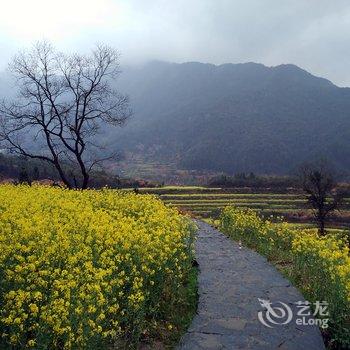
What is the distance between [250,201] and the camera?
53.7 m

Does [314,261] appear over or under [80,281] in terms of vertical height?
under

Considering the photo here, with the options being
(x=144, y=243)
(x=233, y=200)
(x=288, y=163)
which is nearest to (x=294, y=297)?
(x=144, y=243)

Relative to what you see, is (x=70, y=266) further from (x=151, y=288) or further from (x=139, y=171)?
(x=139, y=171)

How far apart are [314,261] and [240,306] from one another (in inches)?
103

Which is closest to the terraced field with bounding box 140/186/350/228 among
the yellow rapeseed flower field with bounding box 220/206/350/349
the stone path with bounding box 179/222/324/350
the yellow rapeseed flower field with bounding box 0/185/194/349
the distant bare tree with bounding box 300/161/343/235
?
the distant bare tree with bounding box 300/161/343/235

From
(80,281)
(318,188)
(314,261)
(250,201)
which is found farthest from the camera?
(250,201)

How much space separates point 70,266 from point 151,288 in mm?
1738

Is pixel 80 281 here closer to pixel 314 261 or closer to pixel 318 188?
pixel 314 261

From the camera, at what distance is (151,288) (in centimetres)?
876

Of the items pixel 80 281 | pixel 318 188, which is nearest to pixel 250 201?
pixel 318 188

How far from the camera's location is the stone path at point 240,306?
25.8 ft

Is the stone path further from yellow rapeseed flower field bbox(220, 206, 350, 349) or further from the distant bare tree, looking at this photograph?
the distant bare tree

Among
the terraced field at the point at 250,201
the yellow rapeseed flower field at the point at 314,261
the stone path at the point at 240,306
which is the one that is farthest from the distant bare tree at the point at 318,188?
the stone path at the point at 240,306

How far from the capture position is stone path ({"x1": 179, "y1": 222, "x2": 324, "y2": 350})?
7.88 m
